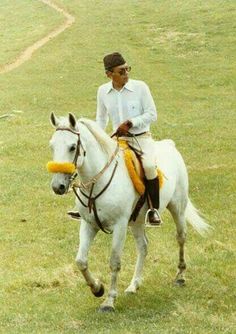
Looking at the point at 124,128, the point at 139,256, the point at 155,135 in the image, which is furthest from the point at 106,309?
the point at 155,135

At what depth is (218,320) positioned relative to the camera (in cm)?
834

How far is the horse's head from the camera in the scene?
25.5 ft

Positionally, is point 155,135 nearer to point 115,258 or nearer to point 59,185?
point 115,258

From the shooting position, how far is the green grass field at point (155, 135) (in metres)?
8.95

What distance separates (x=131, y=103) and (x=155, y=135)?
13302 mm

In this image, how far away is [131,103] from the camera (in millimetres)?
9164

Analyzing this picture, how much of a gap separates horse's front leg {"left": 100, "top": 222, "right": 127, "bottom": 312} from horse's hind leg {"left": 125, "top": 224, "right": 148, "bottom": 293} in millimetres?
828

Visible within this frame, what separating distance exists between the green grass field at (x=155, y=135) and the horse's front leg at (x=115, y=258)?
154mm

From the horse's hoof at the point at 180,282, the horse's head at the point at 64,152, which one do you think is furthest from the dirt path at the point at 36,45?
the horse's head at the point at 64,152

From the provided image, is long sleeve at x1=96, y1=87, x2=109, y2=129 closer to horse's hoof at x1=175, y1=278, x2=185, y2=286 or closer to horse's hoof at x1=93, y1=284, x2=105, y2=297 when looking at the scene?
horse's hoof at x1=93, y1=284, x2=105, y2=297

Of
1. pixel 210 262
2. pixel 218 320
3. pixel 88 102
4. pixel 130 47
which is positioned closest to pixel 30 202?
pixel 210 262

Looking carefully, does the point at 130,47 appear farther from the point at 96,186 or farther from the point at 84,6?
the point at 96,186

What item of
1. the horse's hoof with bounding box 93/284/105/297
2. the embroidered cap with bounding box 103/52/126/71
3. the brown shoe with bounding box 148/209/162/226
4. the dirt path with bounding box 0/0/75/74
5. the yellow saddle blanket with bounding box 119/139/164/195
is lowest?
the dirt path with bounding box 0/0/75/74

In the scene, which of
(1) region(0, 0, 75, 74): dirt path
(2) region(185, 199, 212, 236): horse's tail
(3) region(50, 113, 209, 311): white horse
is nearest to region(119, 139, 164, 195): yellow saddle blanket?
(3) region(50, 113, 209, 311): white horse
